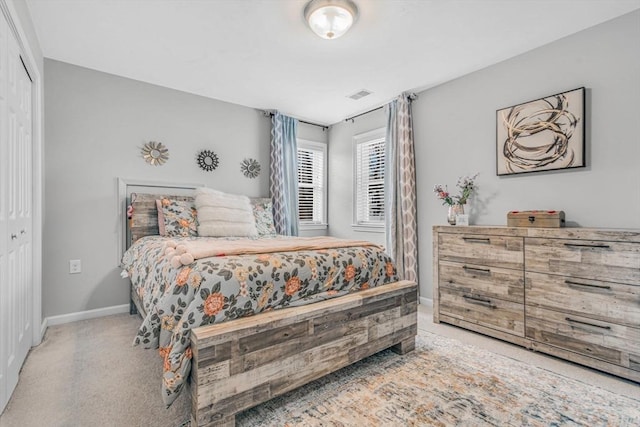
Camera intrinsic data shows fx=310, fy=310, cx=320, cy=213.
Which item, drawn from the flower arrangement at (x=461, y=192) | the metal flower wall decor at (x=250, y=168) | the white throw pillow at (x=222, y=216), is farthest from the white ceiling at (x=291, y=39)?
the white throw pillow at (x=222, y=216)

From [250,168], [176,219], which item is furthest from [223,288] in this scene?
[250,168]

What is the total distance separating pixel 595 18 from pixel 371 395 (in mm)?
2895

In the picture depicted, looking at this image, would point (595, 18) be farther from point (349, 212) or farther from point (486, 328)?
point (349, 212)

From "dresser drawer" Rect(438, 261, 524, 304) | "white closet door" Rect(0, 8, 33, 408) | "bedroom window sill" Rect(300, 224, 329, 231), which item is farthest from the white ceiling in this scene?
"bedroom window sill" Rect(300, 224, 329, 231)

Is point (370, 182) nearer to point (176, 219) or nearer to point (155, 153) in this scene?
point (176, 219)

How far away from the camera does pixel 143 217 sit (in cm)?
296

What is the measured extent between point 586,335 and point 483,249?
0.80 metres

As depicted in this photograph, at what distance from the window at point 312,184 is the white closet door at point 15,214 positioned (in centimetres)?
295

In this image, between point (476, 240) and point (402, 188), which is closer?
point (476, 240)

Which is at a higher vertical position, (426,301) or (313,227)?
(313,227)

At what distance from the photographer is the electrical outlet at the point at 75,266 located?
284cm

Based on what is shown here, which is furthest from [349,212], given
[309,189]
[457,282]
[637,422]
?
[637,422]

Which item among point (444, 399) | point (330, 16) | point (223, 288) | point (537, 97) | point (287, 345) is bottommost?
point (444, 399)

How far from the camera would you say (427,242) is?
11.1 ft
